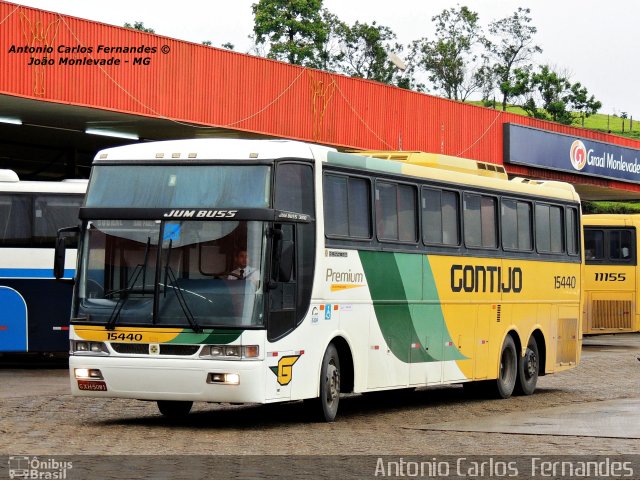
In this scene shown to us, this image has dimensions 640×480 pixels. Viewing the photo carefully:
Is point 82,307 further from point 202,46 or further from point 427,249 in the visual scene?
point 202,46

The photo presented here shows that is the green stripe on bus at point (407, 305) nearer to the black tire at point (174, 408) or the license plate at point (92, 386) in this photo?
the black tire at point (174, 408)

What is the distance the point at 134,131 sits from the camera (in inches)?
1390

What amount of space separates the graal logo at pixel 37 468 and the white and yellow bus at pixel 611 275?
25.2 meters

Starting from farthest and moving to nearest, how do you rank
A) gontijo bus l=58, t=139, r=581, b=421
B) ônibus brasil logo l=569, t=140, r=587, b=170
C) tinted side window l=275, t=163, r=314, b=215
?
ônibus brasil logo l=569, t=140, r=587, b=170 < tinted side window l=275, t=163, r=314, b=215 < gontijo bus l=58, t=139, r=581, b=421

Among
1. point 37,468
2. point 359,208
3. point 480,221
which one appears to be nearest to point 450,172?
point 480,221

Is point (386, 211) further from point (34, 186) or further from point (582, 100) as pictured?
point (582, 100)

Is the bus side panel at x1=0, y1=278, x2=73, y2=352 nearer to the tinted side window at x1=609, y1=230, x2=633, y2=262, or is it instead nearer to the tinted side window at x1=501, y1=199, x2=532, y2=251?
the tinted side window at x1=501, y1=199, x2=532, y2=251

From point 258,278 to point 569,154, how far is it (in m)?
38.9

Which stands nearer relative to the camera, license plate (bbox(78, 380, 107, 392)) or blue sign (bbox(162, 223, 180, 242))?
license plate (bbox(78, 380, 107, 392))

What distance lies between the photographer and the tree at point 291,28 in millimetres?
94375

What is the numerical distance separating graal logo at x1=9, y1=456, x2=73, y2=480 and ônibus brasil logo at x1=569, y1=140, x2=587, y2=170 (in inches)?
1671

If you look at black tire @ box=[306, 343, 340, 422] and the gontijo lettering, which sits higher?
the gontijo lettering

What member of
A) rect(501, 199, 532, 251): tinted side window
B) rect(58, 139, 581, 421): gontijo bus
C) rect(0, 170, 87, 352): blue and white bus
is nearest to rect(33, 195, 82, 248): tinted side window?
rect(0, 170, 87, 352): blue and white bus

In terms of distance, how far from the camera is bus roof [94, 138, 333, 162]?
15.1 meters
